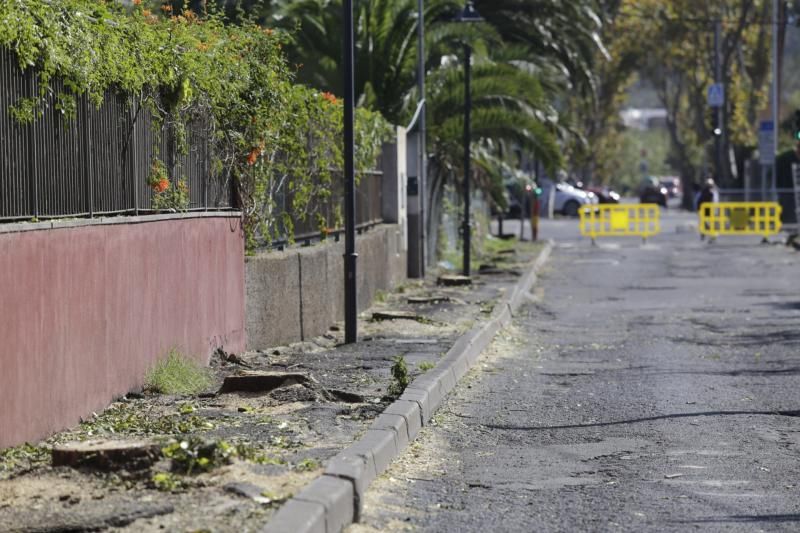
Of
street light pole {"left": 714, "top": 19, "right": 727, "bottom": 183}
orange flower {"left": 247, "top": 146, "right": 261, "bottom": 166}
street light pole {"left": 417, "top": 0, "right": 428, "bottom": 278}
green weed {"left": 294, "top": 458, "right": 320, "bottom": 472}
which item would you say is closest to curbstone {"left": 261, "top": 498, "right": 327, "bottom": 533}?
green weed {"left": 294, "top": 458, "right": 320, "bottom": 472}

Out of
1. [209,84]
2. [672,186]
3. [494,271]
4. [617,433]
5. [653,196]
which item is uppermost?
[209,84]

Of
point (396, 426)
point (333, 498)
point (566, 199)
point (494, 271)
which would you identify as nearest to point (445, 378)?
point (396, 426)

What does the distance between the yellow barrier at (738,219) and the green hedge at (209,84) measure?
30243 mm

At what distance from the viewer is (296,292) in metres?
15.4

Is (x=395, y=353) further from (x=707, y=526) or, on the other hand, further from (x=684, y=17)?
(x=684, y=17)

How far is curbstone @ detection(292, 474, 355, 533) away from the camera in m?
6.77

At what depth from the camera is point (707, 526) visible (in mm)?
7172

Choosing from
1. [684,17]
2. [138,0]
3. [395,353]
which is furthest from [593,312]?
[684,17]

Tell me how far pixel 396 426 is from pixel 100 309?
211cm

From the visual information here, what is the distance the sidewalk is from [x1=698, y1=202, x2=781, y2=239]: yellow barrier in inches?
1304

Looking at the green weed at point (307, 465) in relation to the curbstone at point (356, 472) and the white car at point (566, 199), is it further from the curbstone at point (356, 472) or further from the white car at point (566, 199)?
the white car at point (566, 199)

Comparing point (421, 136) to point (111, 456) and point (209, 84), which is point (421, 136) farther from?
point (111, 456)

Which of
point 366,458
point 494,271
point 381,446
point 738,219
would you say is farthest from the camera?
point 738,219

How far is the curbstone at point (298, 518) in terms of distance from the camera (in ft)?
20.4
